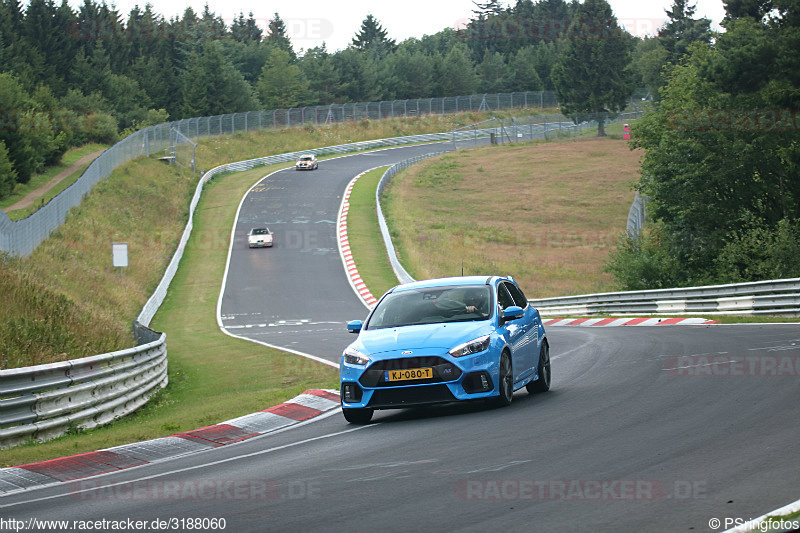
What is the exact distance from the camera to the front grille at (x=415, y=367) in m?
10.3

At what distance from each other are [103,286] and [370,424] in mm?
28830

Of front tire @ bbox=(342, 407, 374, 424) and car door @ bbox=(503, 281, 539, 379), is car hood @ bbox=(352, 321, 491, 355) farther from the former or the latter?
car door @ bbox=(503, 281, 539, 379)

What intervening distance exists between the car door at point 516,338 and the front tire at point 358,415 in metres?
1.89

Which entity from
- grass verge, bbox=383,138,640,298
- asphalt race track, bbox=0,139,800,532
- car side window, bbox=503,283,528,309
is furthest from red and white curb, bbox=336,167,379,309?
asphalt race track, bbox=0,139,800,532

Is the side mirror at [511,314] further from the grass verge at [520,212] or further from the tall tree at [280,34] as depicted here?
the tall tree at [280,34]

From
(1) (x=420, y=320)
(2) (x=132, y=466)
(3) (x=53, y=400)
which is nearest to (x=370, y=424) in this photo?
(1) (x=420, y=320)

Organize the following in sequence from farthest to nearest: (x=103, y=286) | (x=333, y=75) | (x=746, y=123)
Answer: (x=333, y=75) → (x=103, y=286) → (x=746, y=123)

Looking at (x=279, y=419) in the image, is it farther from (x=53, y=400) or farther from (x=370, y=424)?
(x=53, y=400)

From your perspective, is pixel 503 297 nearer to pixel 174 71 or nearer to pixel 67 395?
pixel 67 395

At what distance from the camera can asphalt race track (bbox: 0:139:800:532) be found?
19.7 feet

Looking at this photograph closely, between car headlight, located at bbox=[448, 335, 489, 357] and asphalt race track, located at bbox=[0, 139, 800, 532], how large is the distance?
0.74 meters

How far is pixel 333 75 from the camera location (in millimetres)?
128625

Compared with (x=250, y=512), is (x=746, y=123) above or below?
above
